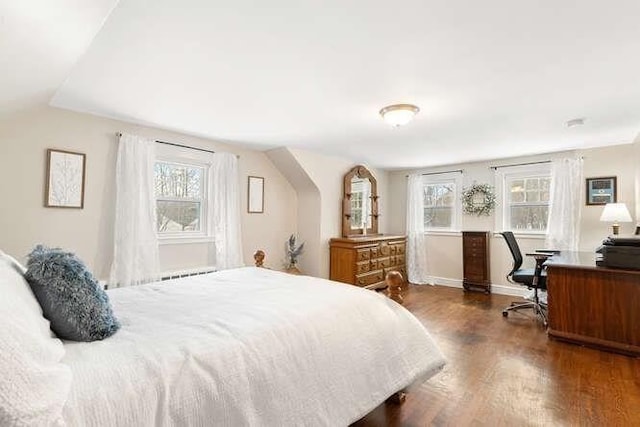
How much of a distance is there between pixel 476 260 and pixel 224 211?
12.9 feet

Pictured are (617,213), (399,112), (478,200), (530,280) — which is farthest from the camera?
(478,200)

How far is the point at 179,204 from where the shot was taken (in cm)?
374

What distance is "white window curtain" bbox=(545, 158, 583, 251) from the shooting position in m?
4.27

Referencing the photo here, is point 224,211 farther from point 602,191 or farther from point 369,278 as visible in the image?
point 602,191

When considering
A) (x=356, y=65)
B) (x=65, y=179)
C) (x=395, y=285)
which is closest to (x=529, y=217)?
(x=395, y=285)

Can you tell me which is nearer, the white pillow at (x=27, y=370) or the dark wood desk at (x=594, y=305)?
the white pillow at (x=27, y=370)

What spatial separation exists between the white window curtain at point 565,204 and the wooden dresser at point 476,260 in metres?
0.84

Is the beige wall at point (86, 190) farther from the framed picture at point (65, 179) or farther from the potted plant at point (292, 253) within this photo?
the potted plant at point (292, 253)

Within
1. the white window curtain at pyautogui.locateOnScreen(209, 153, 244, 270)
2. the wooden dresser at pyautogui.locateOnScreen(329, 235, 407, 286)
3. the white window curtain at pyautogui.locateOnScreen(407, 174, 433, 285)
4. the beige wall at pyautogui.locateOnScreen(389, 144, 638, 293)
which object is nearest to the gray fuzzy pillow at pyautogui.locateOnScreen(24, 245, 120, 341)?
the white window curtain at pyautogui.locateOnScreen(209, 153, 244, 270)

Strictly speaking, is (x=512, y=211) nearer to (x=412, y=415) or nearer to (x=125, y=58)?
(x=412, y=415)

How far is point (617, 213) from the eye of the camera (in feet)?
12.0

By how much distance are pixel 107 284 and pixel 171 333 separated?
A: 228cm

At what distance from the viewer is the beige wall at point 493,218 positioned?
404 centimetres

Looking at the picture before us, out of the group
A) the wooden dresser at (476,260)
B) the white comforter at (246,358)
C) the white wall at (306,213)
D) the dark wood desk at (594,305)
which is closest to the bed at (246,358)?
the white comforter at (246,358)
